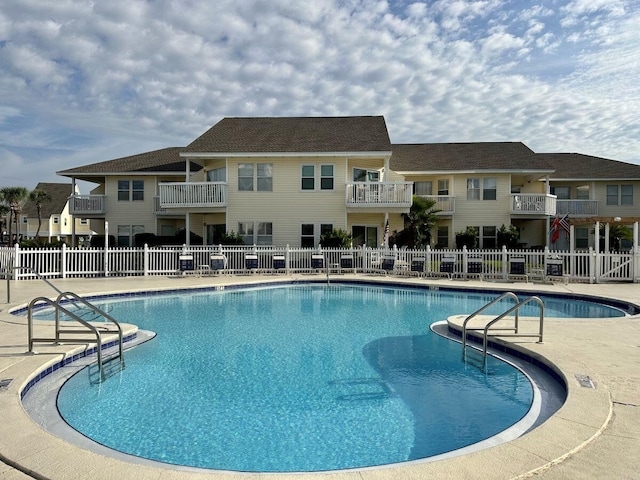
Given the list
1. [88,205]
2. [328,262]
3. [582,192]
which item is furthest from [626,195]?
[88,205]

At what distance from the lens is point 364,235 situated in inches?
1017

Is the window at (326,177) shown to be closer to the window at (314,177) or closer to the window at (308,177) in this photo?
the window at (314,177)

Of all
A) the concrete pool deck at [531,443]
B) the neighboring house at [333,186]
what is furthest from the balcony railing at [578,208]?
the concrete pool deck at [531,443]

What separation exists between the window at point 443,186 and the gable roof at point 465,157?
3.47 ft

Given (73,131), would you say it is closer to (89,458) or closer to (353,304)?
(353,304)

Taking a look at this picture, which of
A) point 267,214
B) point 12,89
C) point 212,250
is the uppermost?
point 12,89

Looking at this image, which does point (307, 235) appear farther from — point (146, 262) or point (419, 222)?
point (146, 262)

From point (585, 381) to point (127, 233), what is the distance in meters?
27.0

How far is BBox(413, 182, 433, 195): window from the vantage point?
29094 millimetres

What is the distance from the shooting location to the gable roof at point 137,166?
27.3 meters

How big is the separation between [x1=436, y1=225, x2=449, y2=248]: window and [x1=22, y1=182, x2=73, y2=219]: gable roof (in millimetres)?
49759

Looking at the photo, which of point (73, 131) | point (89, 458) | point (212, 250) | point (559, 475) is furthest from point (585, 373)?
point (73, 131)

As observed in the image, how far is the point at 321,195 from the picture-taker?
24078 millimetres

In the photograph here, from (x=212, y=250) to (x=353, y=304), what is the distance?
9.26 m
